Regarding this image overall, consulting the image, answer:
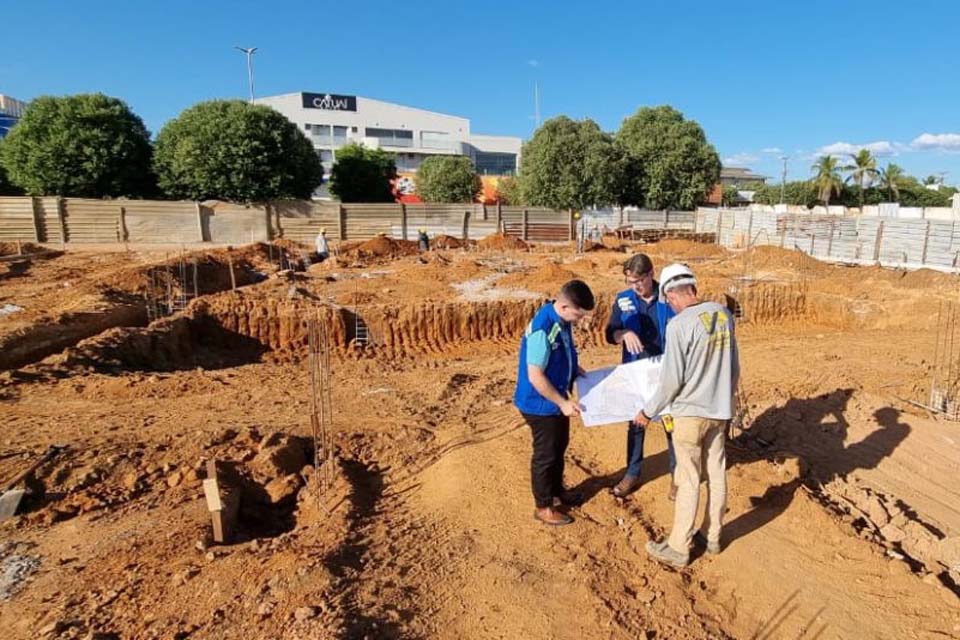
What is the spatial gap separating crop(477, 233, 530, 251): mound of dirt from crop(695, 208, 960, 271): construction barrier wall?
28.5 feet

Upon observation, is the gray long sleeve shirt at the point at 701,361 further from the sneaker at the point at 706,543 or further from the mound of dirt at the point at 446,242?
the mound of dirt at the point at 446,242

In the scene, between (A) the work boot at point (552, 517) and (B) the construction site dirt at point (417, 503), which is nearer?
(B) the construction site dirt at point (417, 503)

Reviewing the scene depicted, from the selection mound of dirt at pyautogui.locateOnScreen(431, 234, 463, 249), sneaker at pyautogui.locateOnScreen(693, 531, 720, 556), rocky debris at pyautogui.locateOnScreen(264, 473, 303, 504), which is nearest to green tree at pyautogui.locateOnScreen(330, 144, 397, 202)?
mound of dirt at pyautogui.locateOnScreen(431, 234, 463, 249)

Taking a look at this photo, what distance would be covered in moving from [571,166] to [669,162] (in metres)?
5.74

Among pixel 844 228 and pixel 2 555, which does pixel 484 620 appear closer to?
pixel 2 555

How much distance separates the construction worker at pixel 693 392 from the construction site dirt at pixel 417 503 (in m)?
0.44

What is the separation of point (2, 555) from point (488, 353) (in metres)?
8.35

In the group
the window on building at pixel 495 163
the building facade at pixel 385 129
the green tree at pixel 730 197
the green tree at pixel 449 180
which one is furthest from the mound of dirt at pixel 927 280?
the window on building at pixel 495 163

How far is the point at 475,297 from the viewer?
41.1 feet

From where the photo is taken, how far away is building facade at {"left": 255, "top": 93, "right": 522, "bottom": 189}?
54938 mm

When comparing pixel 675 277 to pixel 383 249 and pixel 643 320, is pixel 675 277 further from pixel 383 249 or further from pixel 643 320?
pixel 383 249

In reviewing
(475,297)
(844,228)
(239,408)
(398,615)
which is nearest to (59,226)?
(475,297)

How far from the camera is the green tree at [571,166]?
27984 mm

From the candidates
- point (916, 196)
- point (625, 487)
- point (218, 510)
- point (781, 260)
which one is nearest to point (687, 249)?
point (781, 260)
